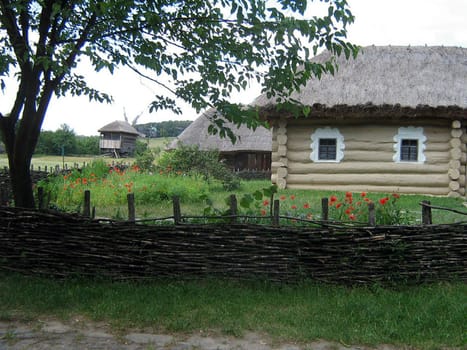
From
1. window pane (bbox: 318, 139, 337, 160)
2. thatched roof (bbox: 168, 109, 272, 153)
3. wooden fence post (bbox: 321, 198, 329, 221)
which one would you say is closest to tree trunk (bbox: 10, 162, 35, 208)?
wooden fence post (bbox: 321, 198, 329, 221)

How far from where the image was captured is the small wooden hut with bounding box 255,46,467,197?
483 inches

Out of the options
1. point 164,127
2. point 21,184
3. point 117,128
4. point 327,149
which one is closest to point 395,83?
point 327,149

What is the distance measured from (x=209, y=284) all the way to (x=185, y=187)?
278 inches

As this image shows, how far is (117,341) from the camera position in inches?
130

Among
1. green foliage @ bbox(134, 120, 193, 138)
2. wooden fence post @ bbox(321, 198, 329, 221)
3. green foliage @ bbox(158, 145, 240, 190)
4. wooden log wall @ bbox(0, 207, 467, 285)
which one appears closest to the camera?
wooden log wall @ bbox(0, 207, 467, 285)

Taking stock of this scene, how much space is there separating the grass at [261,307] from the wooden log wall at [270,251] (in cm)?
13

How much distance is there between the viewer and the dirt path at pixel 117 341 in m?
3.20

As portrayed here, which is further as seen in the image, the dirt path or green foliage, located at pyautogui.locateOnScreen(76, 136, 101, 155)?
green foliage, located at pyautogui.locateOnScreen(76, 136, 101, 155)

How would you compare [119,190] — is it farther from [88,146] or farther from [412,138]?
[88,146]

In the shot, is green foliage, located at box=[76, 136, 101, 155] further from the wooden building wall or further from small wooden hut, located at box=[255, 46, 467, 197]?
small wooden hut, located at box=[255, 46, 467, 197]

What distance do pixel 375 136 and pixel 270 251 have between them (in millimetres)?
9380

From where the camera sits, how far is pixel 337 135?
1300cm

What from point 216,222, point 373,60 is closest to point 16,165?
point 216,222

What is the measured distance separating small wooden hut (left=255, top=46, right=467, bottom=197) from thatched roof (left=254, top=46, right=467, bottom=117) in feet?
0.09
